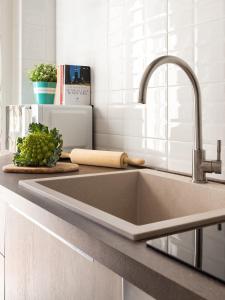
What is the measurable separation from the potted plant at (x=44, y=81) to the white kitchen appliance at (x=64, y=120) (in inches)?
6.4

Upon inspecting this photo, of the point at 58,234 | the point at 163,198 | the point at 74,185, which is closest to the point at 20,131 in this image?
the point at 74,185

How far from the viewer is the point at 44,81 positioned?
81.5 inches

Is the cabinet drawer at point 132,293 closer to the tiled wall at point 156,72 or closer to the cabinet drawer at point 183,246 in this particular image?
the cabinet drawer at point 183,246

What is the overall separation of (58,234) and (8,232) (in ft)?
1.39

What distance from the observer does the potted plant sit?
→ 2.07 meters

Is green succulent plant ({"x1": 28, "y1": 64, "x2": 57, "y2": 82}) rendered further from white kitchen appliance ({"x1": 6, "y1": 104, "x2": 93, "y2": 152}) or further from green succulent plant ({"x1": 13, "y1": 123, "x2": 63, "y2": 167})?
green succulent plant ({"x1": 13, "y1": 123, "x2": 63, "y2": 167})

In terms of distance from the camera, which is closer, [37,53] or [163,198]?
[163,198]

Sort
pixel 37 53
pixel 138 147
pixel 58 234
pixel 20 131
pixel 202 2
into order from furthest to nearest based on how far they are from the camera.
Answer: pixel 37 53 < pixel 20 131 < pixel 138 147 < pixel 202 2 < pixel 58 234

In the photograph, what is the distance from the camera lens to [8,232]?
47.5 inches

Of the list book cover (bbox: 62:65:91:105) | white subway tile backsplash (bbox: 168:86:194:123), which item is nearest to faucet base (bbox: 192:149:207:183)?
white subway tile backsplash (bbox: 168:86:194:123)

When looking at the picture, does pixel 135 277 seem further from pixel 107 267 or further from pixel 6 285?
pixel 6 285

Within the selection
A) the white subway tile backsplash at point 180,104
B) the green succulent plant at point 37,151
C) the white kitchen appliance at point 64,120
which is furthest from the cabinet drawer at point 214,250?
the white kitchen appliance at point 64,120

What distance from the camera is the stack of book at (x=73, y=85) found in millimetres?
1979

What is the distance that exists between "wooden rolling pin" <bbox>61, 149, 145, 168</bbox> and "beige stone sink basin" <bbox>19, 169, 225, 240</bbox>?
132 mm
